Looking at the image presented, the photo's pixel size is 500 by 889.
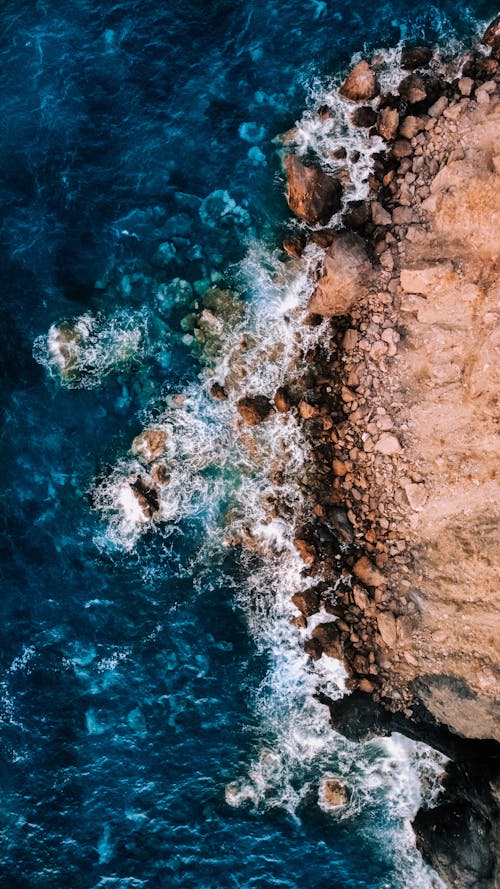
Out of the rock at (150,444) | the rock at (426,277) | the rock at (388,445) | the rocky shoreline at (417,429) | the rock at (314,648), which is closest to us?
the rocky shoreline at (417,429)

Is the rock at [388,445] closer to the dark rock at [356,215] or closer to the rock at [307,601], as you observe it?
the rock at [307,601]

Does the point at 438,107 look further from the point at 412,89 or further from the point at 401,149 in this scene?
the point at 401,149

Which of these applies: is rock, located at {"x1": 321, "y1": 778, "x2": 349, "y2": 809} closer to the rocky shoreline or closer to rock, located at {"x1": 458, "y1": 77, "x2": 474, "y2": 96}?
the rocky shoreline

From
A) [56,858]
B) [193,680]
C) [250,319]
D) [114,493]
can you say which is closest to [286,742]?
[193,680]

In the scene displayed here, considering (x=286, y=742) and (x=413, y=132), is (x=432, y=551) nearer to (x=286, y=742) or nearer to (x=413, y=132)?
(x=286, y=742)

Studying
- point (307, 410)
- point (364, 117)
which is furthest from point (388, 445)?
point (364, 117)

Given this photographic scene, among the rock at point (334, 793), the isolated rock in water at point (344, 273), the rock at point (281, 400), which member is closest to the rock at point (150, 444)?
the rock at point (281, 400)

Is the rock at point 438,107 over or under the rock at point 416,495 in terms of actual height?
over
